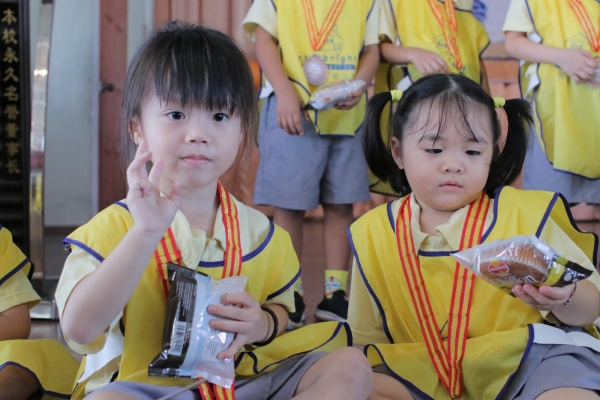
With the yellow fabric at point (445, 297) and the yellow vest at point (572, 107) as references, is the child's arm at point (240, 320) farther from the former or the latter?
the yellow vest at point (572, 107)

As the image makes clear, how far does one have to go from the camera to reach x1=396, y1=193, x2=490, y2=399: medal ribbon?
109 cm

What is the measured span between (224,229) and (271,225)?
0.12 meters

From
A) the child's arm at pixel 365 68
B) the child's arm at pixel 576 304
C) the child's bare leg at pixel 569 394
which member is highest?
the child's arm at pixel 365 68

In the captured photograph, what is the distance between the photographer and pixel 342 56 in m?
1.86

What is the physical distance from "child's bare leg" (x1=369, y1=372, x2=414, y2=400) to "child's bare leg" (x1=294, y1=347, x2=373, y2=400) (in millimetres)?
104

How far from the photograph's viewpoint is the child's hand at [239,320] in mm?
913

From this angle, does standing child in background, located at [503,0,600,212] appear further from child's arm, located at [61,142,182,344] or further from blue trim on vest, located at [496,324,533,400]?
child's arm, located at [61,142,182,344]

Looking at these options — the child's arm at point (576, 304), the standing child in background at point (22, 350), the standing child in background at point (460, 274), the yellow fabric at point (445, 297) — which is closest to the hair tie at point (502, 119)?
the standing child in background at point (460, 274)

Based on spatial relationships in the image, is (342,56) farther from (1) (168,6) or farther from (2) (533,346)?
(1) (168,6)

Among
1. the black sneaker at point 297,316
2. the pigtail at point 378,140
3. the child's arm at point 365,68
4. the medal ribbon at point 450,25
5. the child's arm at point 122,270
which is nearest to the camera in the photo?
the child's arm at point 122,270

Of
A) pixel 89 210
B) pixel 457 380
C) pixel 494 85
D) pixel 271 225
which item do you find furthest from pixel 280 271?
pixel 494 85

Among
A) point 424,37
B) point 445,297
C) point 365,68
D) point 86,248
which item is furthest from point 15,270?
point 424,37

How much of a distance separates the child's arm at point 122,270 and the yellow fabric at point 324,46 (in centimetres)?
101

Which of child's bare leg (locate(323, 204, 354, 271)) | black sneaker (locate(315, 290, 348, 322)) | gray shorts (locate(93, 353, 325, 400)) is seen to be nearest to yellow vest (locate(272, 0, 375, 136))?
child's bare leg (locate(323, 204, 354, 271))
